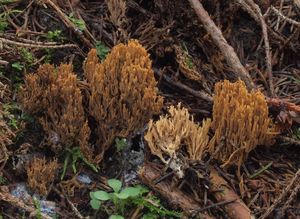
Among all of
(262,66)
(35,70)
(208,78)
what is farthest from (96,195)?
(262,66)

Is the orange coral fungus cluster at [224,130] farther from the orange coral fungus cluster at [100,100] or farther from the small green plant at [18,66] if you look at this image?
the small green plant at [18,66]

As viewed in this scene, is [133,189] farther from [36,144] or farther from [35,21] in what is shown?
[35,21]

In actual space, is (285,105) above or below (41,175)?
above

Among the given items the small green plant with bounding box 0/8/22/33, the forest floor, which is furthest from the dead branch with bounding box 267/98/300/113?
the small green plant with bounding box 0/8/22/33

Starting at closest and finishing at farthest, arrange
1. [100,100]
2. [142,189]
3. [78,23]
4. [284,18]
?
[142,189], [100,100], [78,23], [284,18]

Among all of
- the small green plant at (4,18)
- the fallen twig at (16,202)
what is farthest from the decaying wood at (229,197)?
the small green plant at (4,18)

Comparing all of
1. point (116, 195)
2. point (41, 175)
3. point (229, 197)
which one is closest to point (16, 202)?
point (41, 175)

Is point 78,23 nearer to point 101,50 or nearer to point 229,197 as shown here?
point 101,50

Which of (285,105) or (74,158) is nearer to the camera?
(74,158)

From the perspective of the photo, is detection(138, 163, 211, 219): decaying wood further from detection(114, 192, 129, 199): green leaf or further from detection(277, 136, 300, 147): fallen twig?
detection(277, 136, 300, 147): fallen twig
